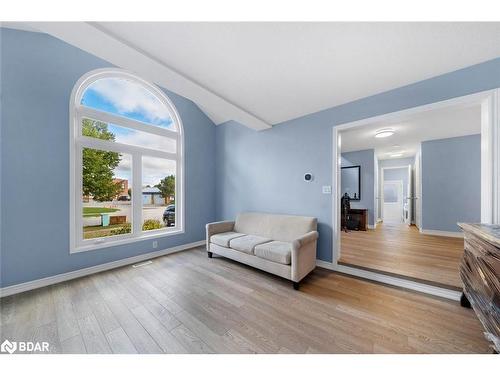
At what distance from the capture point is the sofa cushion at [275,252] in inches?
87.7

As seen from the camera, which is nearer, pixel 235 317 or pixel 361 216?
pixel 235 317

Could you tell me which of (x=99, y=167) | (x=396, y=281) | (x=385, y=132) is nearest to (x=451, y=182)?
(x=385, y=132)

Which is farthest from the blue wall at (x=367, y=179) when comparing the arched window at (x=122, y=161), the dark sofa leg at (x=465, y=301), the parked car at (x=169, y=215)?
the parked car at (x=169, y=215)

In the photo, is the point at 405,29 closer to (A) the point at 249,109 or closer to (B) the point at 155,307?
(A) the point at 249,109

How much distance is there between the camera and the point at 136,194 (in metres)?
3.14

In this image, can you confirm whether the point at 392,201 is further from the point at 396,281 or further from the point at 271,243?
the point at 271,243

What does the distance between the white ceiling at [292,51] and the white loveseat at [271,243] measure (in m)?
1.93

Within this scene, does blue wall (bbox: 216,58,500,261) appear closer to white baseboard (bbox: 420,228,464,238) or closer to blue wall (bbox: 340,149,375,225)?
blue wall (bbox: 340,149,375,225)

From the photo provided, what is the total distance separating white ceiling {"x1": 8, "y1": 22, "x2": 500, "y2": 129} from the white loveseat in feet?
6.33

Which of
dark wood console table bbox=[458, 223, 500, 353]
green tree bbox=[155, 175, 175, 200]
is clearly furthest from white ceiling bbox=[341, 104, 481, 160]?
green tree bbox=[155, 175, 175, 200]

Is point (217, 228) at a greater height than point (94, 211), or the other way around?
point (94, 211)

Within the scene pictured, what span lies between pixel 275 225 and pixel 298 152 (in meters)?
1.32

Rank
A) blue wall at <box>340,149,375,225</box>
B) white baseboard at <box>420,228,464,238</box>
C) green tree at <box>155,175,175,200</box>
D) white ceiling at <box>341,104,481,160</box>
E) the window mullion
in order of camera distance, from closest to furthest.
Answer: white ceiling at <box>341,104,481,160</box> → the window mullion → green tree at <box>155,175,175,200</box> → white baseboard at <box>420,228,464,238</box> → blue wall at <box>340,149,375,225</box>

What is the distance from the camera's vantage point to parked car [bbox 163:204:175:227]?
3.62m
